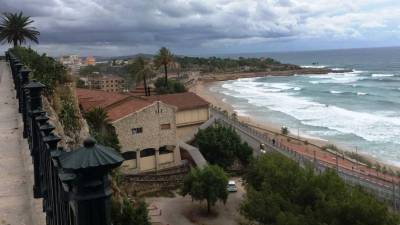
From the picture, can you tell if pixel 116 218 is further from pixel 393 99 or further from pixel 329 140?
pixel 393 99

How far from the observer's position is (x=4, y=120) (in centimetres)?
1227

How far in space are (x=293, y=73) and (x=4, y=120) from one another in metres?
166

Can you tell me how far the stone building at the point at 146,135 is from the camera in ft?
101

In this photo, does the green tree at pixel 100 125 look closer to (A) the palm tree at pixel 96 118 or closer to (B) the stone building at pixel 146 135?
(A) the palm tree at pixel 96 118

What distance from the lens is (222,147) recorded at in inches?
1355

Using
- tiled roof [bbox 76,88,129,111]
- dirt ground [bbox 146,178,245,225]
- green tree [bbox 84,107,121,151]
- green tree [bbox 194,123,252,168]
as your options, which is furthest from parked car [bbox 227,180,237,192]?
tiled roof [bbox 76,88,129,111]

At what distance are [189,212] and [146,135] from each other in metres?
7.73

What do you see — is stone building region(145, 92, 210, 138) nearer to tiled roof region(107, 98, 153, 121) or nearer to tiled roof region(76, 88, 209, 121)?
tiled roof region(76, 88, 209, 121)

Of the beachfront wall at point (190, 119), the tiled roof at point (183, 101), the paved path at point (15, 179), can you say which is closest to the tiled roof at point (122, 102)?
the tiled roof at point (183, 101)

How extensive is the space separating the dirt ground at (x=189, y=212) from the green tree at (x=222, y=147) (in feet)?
20.2

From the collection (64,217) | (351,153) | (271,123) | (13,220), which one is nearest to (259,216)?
(13,220)

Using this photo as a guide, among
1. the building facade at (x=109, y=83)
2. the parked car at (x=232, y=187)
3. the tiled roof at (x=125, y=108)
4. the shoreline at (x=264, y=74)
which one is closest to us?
the parked car at (x=232, y=187)

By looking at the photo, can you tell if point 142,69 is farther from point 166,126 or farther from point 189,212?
point 189,212

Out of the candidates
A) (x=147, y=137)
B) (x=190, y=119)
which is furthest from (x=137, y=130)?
(x=190, y=119)
